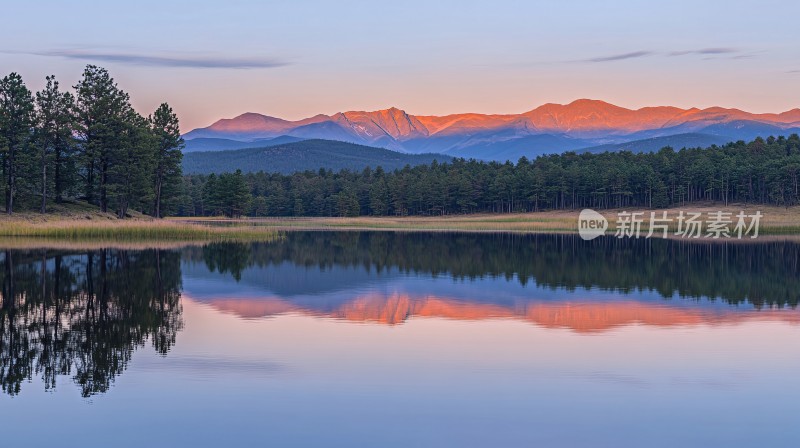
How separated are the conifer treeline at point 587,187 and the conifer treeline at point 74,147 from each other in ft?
185

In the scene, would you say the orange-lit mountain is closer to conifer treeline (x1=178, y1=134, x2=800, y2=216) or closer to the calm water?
the calm water

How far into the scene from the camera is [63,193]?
3615 inches

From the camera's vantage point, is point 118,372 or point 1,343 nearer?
point 118,372

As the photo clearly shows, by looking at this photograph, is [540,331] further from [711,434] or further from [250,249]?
[250,249]

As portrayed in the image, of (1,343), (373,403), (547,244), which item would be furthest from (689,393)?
(547,244)

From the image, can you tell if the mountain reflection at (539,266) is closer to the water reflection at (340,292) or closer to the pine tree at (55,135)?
the water reflection at (340,292)

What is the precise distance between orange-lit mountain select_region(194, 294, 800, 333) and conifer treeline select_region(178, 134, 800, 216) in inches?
4720

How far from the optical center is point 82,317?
919 inches

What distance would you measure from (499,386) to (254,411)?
4968mm

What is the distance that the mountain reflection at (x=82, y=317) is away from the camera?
663 inches

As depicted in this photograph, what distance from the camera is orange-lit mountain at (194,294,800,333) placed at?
25.0 meters

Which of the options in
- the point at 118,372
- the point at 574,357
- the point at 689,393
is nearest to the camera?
the point at 689,393

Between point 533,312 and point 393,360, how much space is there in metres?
9.90

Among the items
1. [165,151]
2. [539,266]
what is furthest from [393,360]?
Answer: [165,151]
